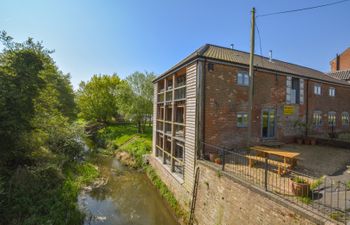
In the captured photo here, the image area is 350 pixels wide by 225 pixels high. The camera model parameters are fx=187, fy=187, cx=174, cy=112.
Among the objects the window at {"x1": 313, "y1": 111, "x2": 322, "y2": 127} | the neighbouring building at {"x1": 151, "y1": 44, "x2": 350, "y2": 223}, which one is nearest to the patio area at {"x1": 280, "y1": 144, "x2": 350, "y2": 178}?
the neighbouring building at {"x1": 151, "y1": 44, "x2": 350, "y2": 223}

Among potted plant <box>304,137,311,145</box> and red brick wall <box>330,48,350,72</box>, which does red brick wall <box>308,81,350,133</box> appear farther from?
red brick wall <box>330,48,350,72</box>

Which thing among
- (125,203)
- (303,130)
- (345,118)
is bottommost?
(125,203)

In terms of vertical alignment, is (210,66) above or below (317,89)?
above

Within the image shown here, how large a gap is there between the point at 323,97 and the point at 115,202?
18.3 m

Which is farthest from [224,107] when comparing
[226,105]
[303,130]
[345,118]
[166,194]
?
[345,118]

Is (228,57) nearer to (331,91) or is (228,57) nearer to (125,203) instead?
(125,203)

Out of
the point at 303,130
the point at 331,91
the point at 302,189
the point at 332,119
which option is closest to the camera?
the point at 302,189

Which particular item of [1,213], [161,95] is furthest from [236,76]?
[1,213]

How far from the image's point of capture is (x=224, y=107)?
10352mm

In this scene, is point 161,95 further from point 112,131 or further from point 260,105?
point 112,131

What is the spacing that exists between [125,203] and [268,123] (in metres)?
10.5

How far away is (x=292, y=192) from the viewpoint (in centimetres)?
572

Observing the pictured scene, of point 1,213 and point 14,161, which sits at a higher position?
point 14,161

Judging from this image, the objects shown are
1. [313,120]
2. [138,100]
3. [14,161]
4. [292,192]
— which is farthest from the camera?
[138,100]
